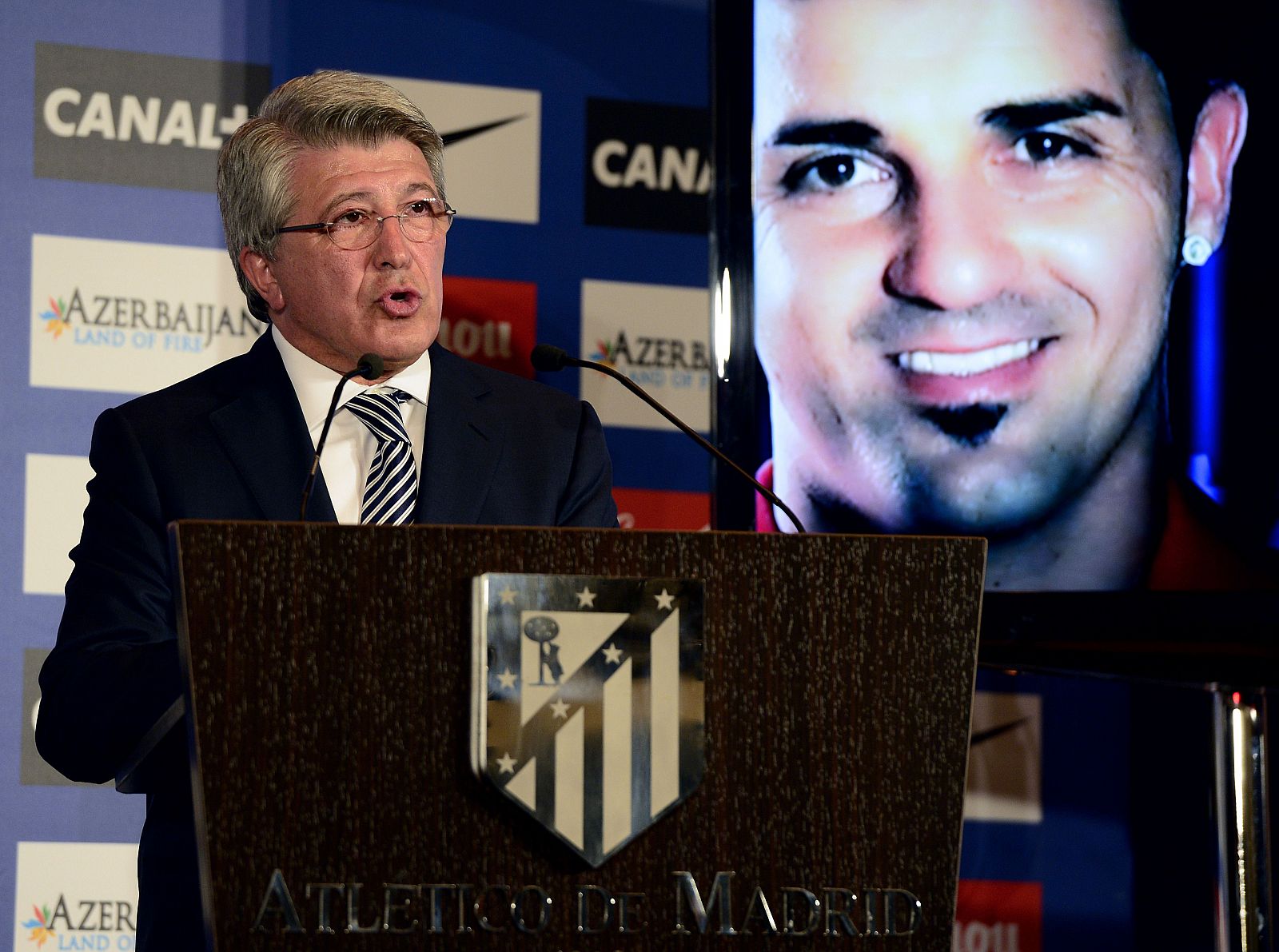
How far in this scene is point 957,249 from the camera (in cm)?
283

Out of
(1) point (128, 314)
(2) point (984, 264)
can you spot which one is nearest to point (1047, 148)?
(2) point (984, 264)

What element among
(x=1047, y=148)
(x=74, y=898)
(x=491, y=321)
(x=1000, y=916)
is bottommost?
(x=1000, y=916)

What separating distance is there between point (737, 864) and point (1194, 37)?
6.56ft

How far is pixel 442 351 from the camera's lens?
2152mm

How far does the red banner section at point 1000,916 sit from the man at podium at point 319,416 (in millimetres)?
2050

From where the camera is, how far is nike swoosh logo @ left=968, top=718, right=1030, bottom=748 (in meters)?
3.69

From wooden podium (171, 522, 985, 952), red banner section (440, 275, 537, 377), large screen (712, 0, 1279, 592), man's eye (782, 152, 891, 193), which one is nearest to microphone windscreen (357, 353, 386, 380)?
wooden podium (171, 522, 985, 952)

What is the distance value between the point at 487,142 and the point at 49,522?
1.39 metres

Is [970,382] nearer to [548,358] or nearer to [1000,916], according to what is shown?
[548,358]

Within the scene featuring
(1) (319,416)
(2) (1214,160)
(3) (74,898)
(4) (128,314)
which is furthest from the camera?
(4) (128,314)

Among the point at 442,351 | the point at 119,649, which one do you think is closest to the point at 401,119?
the point at 442,351

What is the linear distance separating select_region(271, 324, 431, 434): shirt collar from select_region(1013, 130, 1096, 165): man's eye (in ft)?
4.26

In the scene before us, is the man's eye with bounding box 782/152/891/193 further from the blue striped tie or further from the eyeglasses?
the blue striped tie

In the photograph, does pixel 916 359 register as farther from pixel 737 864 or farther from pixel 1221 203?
pixel 737 864
